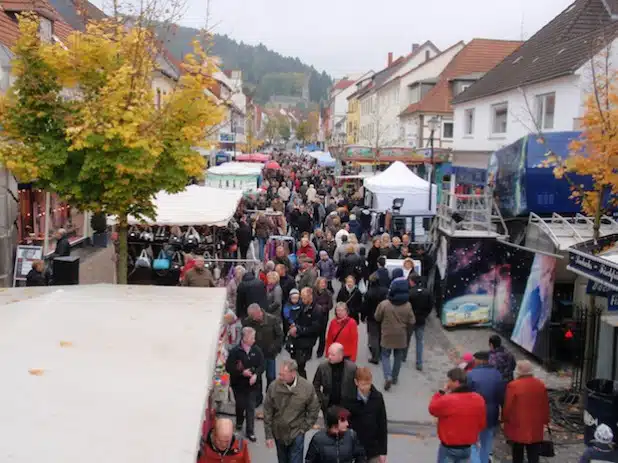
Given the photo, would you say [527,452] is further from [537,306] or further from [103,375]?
[103,375]

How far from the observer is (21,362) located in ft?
15.3

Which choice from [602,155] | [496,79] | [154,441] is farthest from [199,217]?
[496,79]

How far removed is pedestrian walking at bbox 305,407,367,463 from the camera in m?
5.70

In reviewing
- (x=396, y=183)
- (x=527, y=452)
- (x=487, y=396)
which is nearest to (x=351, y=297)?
(x=487, y=396)

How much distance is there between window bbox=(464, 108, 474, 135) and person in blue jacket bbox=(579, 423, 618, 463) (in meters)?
19.7

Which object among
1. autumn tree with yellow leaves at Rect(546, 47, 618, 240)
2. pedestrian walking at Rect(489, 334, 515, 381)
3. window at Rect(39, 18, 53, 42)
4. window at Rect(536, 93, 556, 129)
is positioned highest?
window at Rect(39, 18, 53, 42)

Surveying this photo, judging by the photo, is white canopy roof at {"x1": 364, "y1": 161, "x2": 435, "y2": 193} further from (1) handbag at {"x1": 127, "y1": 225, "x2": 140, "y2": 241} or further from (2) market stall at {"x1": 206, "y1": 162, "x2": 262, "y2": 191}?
(1) handbag at {"x1": 127, "y1": 225, "x2": 140, "y2": 241}

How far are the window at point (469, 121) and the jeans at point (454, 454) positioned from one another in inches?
773

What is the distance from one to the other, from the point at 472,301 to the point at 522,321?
167 centimetres

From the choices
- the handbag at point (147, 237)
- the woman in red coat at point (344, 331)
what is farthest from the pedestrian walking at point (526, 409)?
the handbag at point (147, 237)

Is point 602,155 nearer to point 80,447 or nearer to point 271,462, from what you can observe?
point 271,462

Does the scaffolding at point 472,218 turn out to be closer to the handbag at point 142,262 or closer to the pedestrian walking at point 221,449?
the handbag at point 142,262

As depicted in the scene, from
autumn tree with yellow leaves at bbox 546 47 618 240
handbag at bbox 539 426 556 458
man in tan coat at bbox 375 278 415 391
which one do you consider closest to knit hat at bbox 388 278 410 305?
A: man in tan coat at bbox 375 278 415 391

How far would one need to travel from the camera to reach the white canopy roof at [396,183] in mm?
21734
